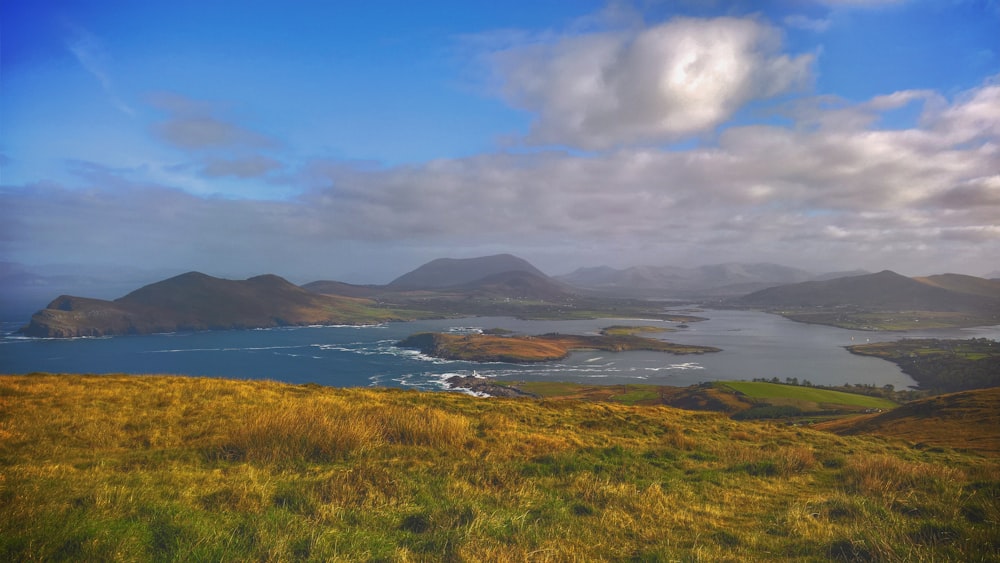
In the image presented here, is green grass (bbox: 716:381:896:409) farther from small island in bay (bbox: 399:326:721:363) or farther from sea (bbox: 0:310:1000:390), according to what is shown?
small island in bay (bbox: 399:326:721:363)

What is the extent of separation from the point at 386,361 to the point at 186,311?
106 metres

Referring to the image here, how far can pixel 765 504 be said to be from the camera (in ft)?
27.4

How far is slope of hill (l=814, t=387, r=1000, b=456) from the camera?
21125 mm

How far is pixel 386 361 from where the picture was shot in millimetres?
95625

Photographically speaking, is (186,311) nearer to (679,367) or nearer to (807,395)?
(679,367)

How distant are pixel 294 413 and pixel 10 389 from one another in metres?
12.7

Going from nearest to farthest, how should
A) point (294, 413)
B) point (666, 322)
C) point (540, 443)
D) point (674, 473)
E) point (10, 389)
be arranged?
point (674, 473)
point (294, 413)
point (540, 443)
point (10, 389)
point (666, 322)

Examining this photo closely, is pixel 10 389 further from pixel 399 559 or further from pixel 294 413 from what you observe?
pixel 399 559

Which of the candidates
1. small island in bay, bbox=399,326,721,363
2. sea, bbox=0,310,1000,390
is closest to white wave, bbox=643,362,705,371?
sea, bbox=0,310,1000,390

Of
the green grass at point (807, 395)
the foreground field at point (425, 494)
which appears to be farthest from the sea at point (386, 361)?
the foreground field at point (425, 494)

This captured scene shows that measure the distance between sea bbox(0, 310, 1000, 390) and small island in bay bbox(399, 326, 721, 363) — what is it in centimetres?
422

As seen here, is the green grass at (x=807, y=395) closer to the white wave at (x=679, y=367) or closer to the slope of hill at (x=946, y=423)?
the slope of hill at (x=946, y=423)

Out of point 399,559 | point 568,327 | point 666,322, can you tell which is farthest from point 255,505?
point 666,322

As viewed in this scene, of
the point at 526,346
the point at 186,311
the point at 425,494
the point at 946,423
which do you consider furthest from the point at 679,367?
the point at 186,311
